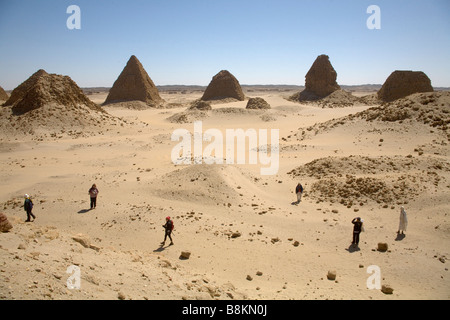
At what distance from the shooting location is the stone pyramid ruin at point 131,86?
5178cm

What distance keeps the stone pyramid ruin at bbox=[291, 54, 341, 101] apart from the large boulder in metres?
8.98

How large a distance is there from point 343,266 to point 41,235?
24.9ft

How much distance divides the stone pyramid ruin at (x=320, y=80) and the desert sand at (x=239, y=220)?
1312 inches

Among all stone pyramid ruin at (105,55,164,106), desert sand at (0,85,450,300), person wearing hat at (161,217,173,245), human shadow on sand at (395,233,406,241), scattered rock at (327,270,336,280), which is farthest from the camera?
stone pyramid ruin at (105,55,164,106)

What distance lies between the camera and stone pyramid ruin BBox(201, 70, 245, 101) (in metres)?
55.6

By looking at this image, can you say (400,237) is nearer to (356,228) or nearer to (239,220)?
(356,228)

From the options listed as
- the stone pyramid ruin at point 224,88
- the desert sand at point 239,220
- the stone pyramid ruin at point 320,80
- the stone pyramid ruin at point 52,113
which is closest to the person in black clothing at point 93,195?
the desert sand at point 239,220

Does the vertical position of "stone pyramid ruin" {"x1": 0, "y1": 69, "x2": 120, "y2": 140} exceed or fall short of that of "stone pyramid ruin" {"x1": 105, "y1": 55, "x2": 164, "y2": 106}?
it falls short

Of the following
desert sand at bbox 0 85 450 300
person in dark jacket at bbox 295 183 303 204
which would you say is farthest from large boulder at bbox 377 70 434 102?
person in dark jacket at bbox 295 183 303 204

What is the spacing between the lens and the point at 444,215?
1049 cm

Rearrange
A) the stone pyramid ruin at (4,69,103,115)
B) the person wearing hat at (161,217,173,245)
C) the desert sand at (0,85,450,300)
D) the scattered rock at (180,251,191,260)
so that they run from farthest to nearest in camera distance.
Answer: the stone pyramid ruin at (4,69,103,115) → the person wearing hat at (161,217,173,245) → the scattered rock at (180,251,191,260) → the desert sand at (0,85,450,300)

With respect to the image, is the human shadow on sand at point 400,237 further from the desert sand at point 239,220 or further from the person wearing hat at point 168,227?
the person wearing hat at point 168,227

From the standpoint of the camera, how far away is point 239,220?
36.8 feet

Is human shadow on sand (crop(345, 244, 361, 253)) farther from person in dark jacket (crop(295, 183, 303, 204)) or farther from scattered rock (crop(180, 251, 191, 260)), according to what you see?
scattered rock (crop(180, 251, 191, 260))
